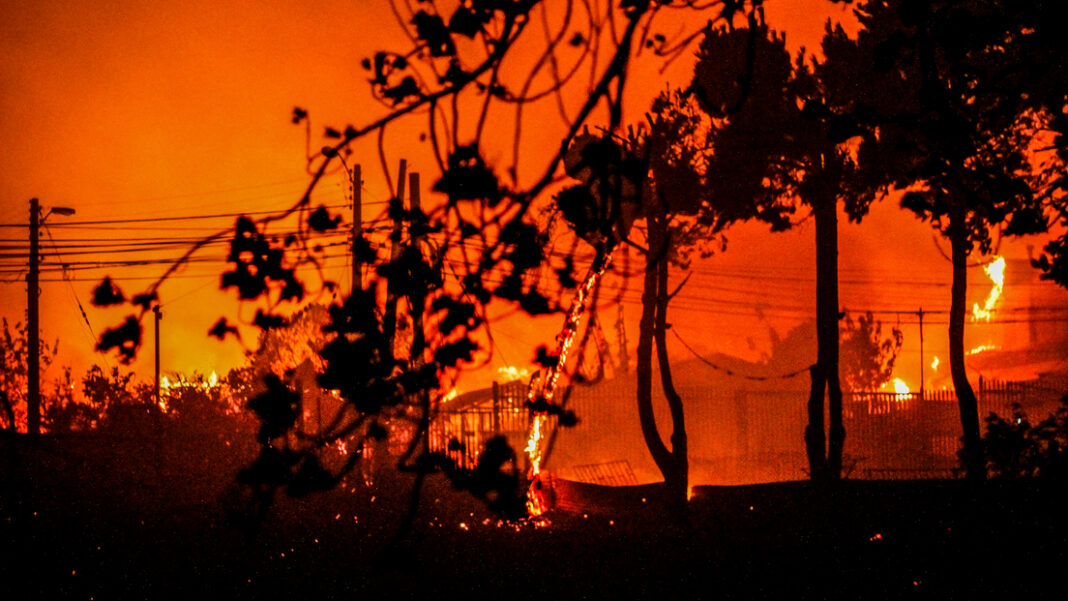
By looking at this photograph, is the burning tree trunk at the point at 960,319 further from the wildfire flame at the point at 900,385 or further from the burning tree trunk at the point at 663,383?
the wildfire flame at the point at 900,385

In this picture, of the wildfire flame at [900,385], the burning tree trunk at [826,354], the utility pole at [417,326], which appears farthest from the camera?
the wildfire flame at [900,385]

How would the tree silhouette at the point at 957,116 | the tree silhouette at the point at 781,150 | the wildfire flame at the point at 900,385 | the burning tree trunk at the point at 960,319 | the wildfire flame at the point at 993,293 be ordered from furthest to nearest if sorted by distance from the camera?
1. the wildfire flame at the point at 900,385
2. the wildfire flame at the point at 993,293
3. the burning tree trunk at the point at 960,319
4. the tree silhouette at the point at 781,150
5. the tree silhouette at the point at 957,116

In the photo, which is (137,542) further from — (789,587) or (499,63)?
(499,63)

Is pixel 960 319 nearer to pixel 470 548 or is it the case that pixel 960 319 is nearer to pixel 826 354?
pixel 826 354

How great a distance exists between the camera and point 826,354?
20875 mm

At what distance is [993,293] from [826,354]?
6131 cm

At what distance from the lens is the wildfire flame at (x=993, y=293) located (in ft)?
239

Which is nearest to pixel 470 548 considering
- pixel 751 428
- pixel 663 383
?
pixel 663 383

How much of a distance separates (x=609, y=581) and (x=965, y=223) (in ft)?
42.9

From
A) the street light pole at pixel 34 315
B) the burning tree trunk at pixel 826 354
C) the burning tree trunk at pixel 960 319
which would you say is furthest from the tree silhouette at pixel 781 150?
the street light pole at pixel 34 315

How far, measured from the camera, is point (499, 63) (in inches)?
163

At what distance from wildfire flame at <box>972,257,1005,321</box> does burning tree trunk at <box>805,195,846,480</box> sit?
56.8 m

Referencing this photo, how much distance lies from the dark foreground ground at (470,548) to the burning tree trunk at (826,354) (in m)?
1.45

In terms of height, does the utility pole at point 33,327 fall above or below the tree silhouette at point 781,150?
below
